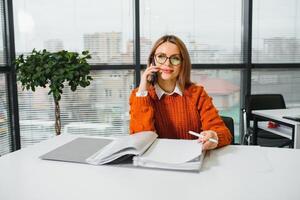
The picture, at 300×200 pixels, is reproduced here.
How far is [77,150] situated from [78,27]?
2506mm

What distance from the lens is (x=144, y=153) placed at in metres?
1.18

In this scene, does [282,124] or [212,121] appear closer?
[212,121]

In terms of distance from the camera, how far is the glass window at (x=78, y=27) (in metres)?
3.43

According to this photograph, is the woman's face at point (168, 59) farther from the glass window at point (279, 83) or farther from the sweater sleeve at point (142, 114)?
the glass window at point (279, 83)

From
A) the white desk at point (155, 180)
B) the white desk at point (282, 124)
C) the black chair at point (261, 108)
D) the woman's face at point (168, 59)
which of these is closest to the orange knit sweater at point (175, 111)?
the woman's face at point (168, 59)

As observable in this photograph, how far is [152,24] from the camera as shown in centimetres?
371

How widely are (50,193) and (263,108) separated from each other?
9.69ft

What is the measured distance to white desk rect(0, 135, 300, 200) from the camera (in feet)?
2.91

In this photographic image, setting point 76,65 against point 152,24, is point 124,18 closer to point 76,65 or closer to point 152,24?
point 152,24

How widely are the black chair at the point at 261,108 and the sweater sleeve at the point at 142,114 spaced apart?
1.90 metres

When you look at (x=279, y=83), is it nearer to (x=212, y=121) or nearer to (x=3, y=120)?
(x=212, y=121)

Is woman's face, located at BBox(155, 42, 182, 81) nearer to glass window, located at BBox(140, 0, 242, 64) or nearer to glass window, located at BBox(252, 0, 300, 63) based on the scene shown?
glass window, located at BBox(140, 0, 242, 64)

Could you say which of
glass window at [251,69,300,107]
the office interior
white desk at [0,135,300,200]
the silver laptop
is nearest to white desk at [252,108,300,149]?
the office interior

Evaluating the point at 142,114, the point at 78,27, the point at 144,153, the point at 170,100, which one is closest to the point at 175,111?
the point at 170,100
